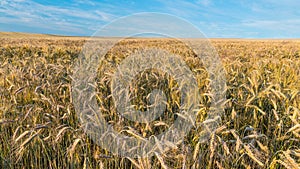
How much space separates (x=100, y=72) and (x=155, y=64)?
1.12 m

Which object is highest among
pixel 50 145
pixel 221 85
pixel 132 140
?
pixel 221 85

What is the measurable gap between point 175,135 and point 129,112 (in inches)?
28.1

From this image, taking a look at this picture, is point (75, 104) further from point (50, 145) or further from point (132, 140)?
point (132, 140)

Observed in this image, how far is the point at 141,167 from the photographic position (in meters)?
1.36

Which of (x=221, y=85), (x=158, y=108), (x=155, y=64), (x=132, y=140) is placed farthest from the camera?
(x=155, y=64)

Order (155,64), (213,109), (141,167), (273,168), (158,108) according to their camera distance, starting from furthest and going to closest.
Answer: (155,64)
(158,108)
(213,109)
(273,168)
(141,167)

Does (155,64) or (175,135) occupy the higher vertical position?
(155,64)

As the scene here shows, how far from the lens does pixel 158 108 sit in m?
2.82

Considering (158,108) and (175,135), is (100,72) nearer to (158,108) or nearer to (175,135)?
(158,108)

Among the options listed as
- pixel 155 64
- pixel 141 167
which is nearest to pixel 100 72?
pixel 155 64

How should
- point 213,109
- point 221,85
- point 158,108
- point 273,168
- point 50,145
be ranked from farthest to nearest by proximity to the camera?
point 221,85 < point 158,108 < point 213,109 < point 50,145 < point 273,168

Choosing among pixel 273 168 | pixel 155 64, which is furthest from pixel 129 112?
pixel 155 64

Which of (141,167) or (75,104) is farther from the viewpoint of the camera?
(75,104)

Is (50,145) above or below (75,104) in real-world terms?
below
